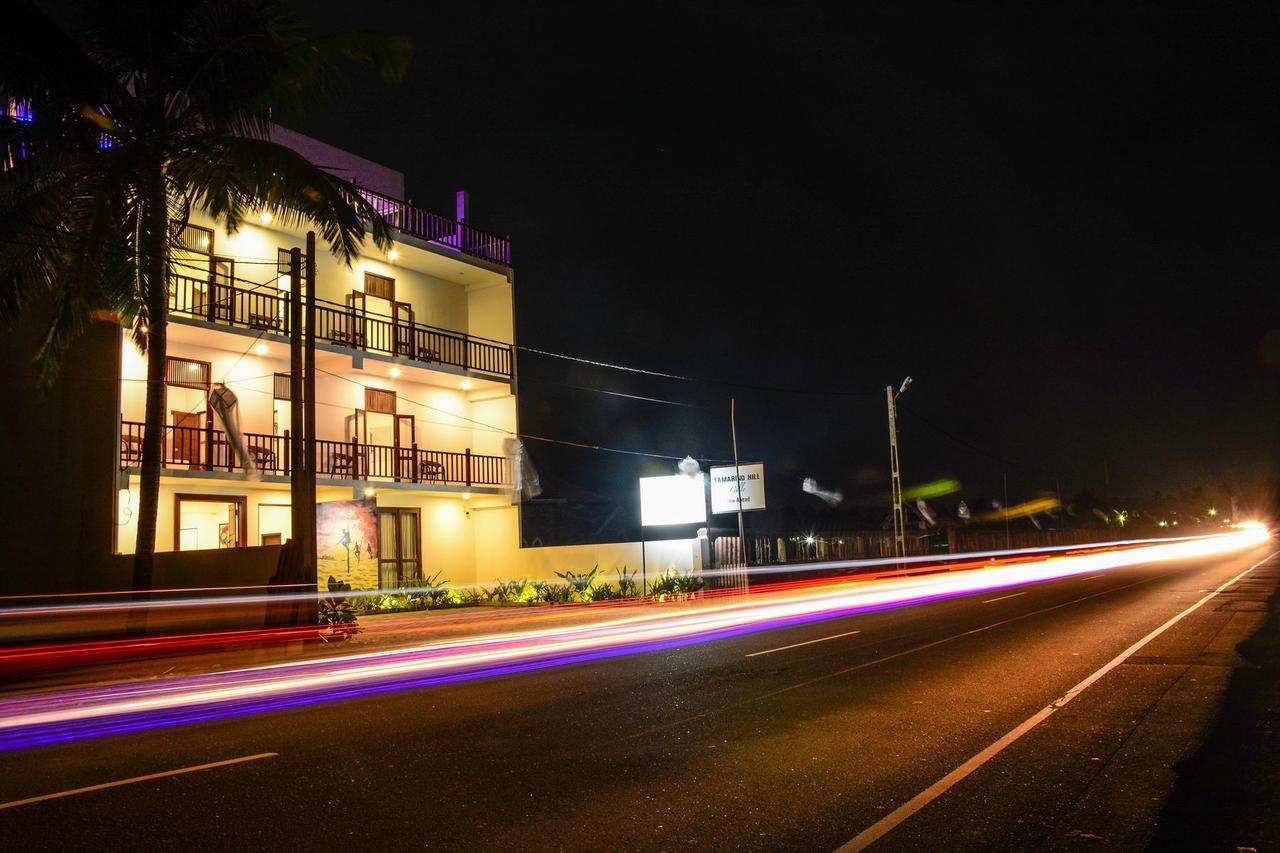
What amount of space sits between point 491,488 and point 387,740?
19971mm

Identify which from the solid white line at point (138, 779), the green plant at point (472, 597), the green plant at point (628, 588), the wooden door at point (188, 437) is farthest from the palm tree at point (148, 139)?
the green plant at point (628, 588)

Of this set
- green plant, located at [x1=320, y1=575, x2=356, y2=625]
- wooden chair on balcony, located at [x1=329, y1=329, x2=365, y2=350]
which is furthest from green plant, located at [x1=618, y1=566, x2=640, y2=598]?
wooden chair on balcony, located at [x1=329, y1=329, x2=365, y2=350]

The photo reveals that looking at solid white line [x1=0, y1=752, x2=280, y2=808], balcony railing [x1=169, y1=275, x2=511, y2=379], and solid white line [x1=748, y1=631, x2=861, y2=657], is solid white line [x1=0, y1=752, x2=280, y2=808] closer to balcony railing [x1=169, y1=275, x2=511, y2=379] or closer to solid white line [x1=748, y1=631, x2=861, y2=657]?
solid white line [x1=748, y1=631, x2=861, y2=657]

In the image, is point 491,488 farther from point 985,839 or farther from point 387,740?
point 985,839

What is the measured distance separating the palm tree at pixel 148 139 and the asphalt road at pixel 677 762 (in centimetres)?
886

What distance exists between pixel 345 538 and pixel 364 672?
30.6 feet

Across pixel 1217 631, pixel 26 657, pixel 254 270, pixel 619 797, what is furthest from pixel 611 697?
pixel 254 270

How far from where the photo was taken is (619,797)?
6102 mm

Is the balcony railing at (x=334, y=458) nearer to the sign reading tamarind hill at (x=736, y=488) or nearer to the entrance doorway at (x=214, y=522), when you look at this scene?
the entrance doorway at (x=214, y=522)

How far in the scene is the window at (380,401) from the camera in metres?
25.8

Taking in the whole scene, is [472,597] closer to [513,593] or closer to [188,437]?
[513,593]

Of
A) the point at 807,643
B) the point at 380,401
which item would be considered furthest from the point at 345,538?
the point at 807,643

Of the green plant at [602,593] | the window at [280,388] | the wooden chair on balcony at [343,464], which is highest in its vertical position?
the window at [280,388]

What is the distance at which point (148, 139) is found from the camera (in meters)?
15.0
